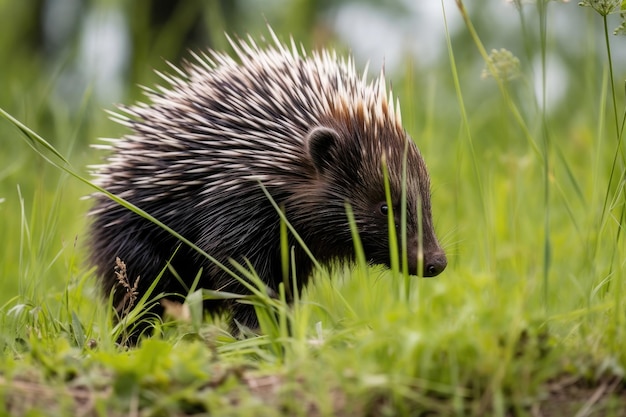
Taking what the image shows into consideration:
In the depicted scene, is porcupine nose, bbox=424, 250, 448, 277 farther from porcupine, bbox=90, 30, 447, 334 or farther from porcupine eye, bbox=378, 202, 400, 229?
porcupine eye, bbox=378, 202, 400, 229

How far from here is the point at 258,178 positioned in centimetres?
494

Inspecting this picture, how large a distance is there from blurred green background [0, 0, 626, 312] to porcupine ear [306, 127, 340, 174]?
2.28 ft

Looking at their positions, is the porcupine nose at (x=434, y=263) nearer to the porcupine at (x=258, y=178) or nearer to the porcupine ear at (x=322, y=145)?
the porcupine at (x=258, y=178)

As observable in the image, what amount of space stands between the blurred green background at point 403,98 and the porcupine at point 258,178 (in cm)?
35

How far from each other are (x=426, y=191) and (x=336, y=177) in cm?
53

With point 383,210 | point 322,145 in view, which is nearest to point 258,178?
point 322,145

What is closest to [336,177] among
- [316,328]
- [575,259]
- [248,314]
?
[248,314]

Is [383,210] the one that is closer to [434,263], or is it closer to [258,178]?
[434,263]

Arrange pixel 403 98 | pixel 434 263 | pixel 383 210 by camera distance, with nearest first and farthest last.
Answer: pixel 434 263 → pixel 383 210 → pixel 403 98

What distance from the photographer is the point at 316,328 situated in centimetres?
402

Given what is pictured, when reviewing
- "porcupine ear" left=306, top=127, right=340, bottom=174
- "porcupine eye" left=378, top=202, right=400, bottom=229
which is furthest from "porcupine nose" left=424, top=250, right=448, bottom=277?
"porcupine ear" left=306, top=127, right=340, bottom=174

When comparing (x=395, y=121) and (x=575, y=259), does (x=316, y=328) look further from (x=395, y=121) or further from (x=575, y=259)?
(x=575, y=259)

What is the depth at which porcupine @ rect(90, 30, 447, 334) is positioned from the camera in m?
4.96

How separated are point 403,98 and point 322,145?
5.23 metres
